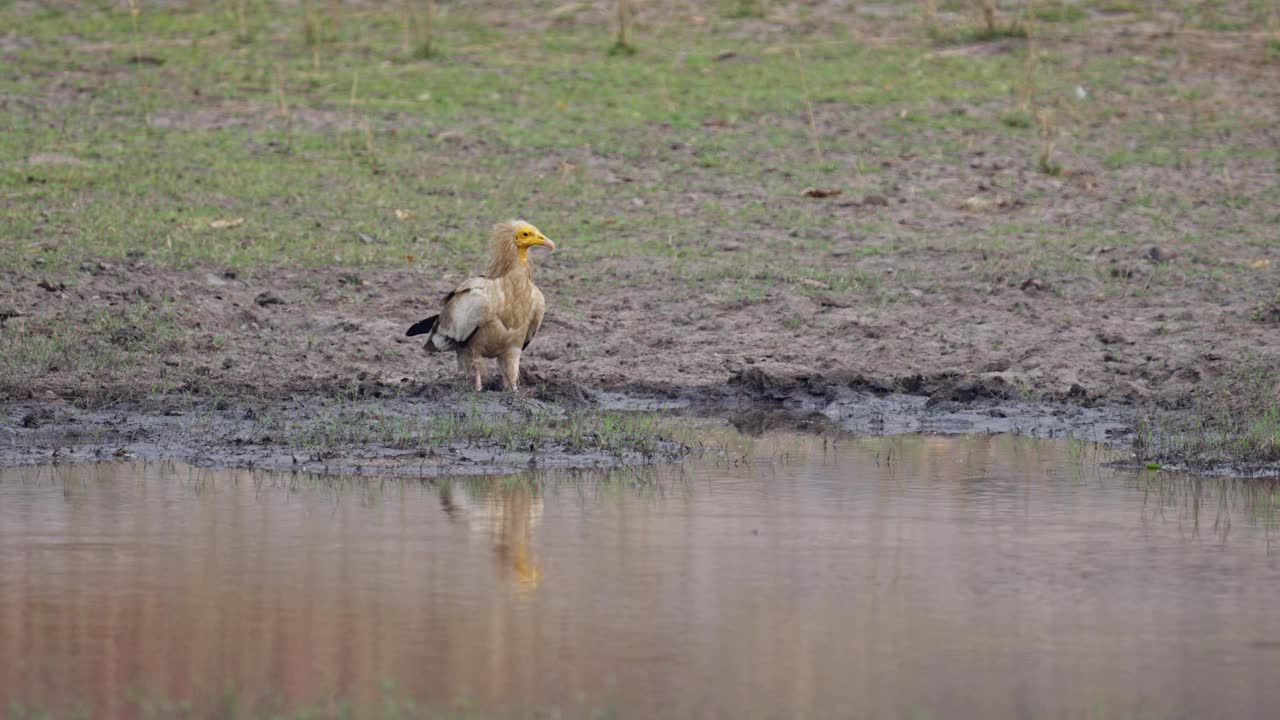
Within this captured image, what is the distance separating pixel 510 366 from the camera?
37.8 ft

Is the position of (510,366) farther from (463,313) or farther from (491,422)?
(491,422)

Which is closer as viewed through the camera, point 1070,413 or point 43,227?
point 1070,413

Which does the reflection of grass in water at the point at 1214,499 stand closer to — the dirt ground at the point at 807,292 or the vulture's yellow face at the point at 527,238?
the dirt ground at the point at 807,292

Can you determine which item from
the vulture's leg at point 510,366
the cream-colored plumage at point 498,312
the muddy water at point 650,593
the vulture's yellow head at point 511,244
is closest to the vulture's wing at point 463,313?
the cream-colored plumage at point 498,312

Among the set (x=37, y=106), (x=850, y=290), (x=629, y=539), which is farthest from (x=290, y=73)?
(x=629, y=539)

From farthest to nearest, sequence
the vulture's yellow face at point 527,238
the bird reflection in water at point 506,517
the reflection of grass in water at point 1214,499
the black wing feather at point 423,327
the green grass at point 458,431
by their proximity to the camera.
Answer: the black wing feather at point 423,327 < the vulture's yellow face at point 527,238 < the green grass at point 458,431 < the reflection of grass in water at point 1214,499 < the bird reflection in water at point 506,517

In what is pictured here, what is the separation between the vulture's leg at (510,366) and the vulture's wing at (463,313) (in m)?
0.27

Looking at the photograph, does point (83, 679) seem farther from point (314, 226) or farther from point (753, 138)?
point (753, 138)

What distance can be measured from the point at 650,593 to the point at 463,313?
469 centimetres

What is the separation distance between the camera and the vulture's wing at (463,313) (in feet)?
36.6

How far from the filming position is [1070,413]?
11492 mm

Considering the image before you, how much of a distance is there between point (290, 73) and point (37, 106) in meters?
2.62

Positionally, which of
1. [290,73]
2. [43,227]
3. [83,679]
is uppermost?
[290,73]

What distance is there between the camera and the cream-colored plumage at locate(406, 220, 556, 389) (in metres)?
11.2
